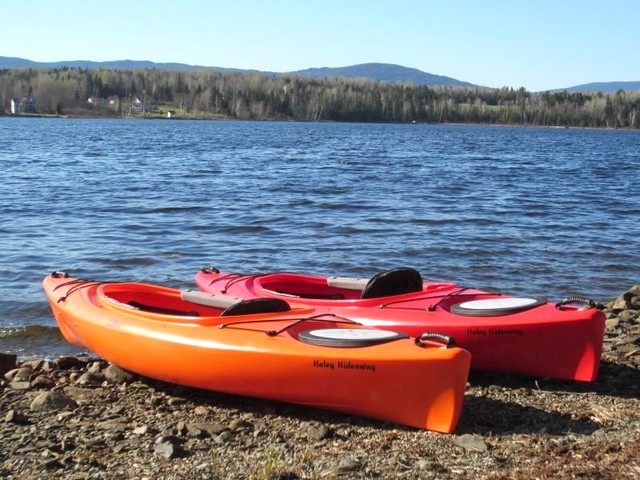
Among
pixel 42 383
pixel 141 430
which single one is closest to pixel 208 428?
pixel 141 430

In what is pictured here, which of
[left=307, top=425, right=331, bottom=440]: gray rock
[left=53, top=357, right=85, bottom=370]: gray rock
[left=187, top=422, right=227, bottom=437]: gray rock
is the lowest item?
[left=53, top=357, right=85, bottom=370]: gray rock

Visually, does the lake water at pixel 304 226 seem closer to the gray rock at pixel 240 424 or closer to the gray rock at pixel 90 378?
the gray rock at pixel 90 378

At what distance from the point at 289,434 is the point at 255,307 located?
4.29 feet

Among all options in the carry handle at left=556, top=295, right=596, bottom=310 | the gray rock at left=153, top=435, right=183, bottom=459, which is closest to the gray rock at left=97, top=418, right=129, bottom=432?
the gray rock at left=153, top=435, right=183, bottom=459

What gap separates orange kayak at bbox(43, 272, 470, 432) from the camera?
5207mm

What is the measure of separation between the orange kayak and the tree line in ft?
358

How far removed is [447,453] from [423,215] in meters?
13.0

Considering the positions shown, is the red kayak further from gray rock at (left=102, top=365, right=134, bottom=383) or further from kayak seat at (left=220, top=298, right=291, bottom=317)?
gray rock at (left=102, top=365, right=134, bottom=383)

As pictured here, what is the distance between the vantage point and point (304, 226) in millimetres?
15875

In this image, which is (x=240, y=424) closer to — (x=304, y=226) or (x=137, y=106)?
(x=304, y=226)

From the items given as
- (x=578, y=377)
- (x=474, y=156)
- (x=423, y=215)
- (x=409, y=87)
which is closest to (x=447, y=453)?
(x=578, y=377)

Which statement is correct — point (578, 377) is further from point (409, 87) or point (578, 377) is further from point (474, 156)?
point (409, 87)

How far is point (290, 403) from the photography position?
5.76 meters

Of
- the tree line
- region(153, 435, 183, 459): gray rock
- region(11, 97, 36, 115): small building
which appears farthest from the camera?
the tree line
